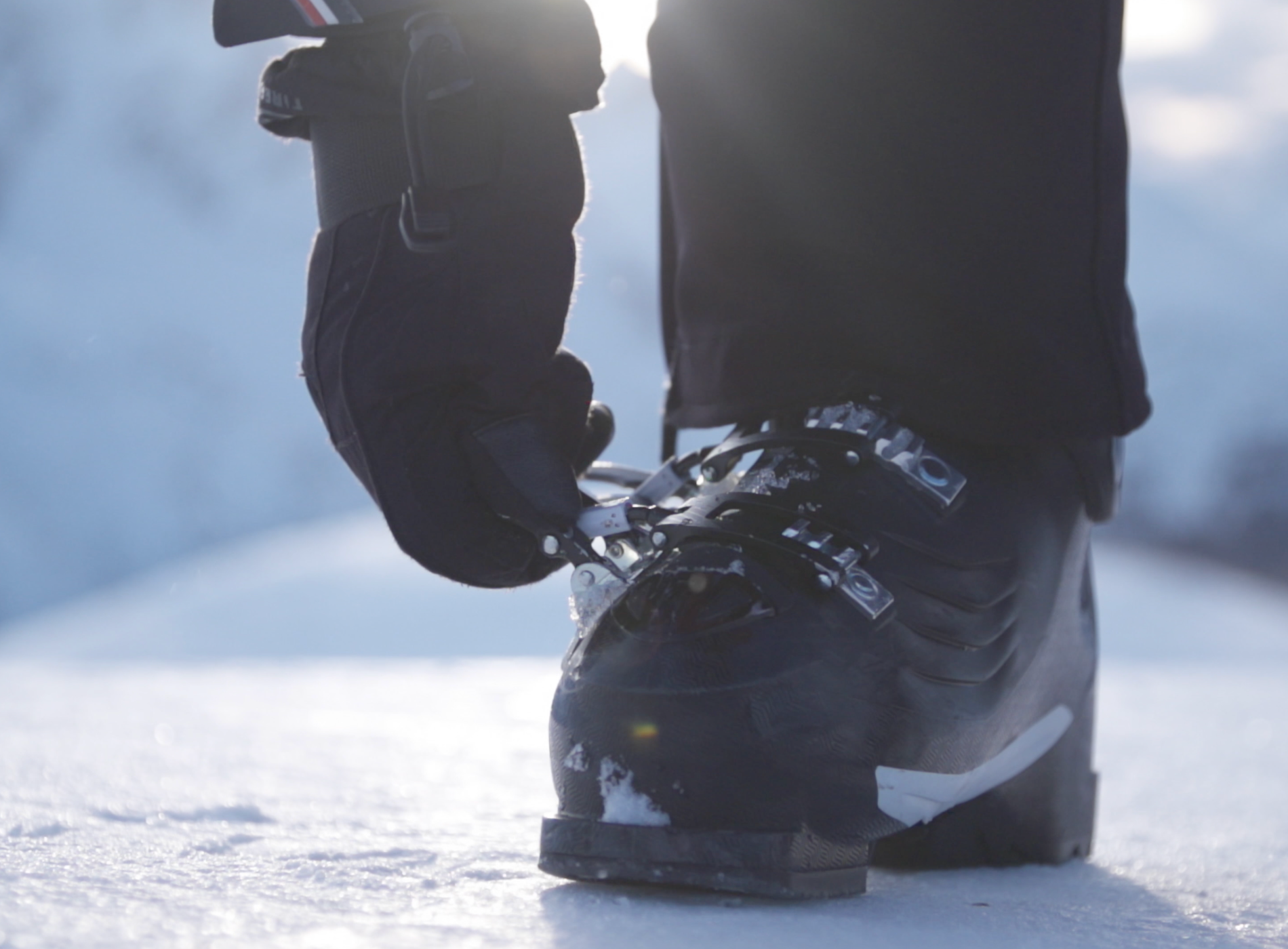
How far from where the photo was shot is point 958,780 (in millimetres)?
538

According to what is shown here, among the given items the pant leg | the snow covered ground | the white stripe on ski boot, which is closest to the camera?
the snow covered ground

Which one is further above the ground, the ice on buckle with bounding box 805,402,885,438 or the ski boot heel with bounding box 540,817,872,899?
the ice on buckle with bounding box 805,402,885,438

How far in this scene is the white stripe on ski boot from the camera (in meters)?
0.49

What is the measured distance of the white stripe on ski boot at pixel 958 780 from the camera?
19.3 inches

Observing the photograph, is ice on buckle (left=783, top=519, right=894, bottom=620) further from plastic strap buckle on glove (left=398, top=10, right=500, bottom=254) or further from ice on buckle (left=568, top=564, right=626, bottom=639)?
plastic strap buckle on glove (left=398, top=10, right=500, bottom=254)

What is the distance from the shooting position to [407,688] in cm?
173

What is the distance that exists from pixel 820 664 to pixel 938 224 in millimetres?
239

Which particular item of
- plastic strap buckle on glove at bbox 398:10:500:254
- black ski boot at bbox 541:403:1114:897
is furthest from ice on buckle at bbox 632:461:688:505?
plastic strap buckle on glove at bbox 398:10:500:254

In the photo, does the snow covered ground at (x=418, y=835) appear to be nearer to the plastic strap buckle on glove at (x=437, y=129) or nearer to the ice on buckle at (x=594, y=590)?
the ice on buckle at (x=594, y=590)

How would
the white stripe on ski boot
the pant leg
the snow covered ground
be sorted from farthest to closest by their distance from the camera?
the pant leg, the white stripe on ski boot, the snow covered ground

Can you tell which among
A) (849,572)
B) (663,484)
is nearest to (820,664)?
Answer: (849,572)

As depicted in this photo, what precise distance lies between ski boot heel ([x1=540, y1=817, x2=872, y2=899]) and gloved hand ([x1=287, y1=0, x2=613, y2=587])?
0.12 metres

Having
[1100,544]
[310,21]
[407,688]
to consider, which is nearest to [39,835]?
[310,21]

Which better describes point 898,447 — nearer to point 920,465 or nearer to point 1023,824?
point 920,465
